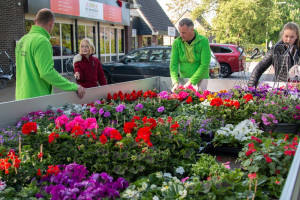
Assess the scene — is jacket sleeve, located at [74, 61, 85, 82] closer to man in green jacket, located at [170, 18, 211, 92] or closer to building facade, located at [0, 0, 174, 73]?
man in green jacket, located at [170, 18, 211, 92]

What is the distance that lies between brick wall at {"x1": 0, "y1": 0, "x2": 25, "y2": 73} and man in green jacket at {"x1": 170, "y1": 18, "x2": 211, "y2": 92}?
10.6 metres

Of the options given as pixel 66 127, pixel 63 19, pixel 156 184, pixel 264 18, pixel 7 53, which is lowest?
pixel 156 184

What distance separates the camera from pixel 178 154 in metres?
2.57

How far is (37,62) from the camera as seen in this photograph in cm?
333

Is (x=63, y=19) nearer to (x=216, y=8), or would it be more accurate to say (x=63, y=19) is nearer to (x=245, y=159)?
(x=245, y=159)

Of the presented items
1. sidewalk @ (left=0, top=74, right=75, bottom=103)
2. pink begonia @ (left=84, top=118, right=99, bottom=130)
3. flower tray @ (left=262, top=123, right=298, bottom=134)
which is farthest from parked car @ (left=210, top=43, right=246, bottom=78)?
pink begonia @ (left=84, top=118, right=99, bottom=130)

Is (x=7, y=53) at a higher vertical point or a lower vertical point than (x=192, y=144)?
higher

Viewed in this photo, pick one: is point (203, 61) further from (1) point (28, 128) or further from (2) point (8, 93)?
(2) point (8, 93)

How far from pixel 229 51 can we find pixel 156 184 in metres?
16.7

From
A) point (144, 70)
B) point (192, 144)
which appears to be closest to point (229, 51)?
point (144, 70)

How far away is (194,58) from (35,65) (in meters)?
2.23

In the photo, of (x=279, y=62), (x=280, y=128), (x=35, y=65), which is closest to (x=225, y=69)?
(x=279, y=62)

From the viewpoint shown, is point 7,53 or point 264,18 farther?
point 264,18

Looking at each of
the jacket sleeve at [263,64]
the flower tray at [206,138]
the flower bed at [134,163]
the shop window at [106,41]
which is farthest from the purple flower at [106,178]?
the shop window at [106,41]
